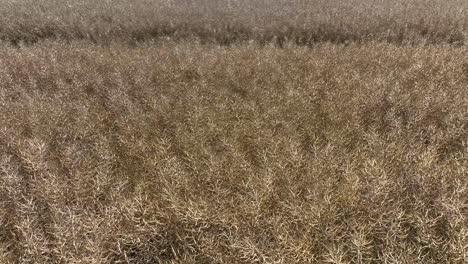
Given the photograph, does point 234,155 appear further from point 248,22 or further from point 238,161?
point 248,22

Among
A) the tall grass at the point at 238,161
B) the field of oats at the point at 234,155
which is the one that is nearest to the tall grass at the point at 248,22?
the field of oats at the point at 234,155

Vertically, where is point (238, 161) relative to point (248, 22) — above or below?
above

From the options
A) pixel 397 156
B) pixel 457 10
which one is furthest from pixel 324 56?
pixel 457 10

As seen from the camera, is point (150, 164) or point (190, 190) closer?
point (190, 190)

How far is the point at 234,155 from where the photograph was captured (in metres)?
2.91

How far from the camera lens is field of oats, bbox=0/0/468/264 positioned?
214 centimetres

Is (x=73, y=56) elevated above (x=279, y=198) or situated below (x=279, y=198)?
below

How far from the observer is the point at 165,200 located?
2.54 m

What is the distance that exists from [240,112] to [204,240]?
6.68ft

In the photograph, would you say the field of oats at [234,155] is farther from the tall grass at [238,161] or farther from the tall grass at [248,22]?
the tall grass at [248,22]

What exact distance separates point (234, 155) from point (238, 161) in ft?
0.23

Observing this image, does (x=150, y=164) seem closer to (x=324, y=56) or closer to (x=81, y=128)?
(x=81, y=128)

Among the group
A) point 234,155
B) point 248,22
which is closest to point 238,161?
point 234,155

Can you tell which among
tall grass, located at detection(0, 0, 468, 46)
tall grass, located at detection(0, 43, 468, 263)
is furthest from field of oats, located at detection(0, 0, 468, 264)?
tall grass, located at detection(0, 0, 468, 46)
